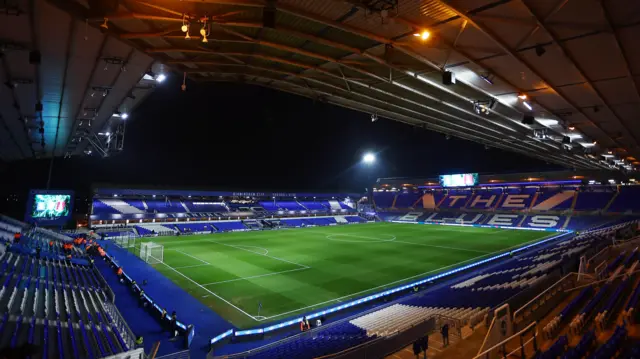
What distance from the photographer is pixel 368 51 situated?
8141 millimetres

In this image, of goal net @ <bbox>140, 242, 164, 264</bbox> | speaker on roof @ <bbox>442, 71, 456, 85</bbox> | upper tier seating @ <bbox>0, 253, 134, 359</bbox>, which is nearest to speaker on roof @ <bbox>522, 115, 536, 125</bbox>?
speaker on roof @ <bbox>442, 71, 456, 85</bbox>

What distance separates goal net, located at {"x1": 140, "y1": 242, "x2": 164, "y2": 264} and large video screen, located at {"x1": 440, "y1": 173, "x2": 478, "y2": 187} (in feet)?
151

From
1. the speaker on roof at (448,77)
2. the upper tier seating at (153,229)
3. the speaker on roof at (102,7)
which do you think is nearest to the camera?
the speaker on roof at (102,7)

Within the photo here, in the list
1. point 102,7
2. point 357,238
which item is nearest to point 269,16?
point 102,7

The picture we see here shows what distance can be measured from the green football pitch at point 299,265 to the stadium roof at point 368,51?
924cm

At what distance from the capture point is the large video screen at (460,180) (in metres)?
51.8

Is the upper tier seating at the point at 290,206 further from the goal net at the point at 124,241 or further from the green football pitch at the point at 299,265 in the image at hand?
the goal net at the point at 124,241

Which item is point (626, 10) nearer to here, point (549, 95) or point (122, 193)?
point (549, 95)

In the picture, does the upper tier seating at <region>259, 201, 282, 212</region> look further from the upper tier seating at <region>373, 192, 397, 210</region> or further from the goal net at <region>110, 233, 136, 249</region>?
the upper tier seating at <region>373, 192, 397, 210</region>

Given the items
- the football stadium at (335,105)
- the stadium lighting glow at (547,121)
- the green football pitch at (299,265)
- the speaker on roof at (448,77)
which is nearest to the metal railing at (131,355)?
the football stadium at (335,105)

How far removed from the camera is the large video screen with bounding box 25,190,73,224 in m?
27.8

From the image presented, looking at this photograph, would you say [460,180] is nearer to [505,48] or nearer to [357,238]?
[357,238]

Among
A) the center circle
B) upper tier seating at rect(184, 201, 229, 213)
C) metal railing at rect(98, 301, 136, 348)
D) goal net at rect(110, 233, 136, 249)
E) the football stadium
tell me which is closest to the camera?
the football stadium

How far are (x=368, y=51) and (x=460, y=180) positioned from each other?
164 feet
